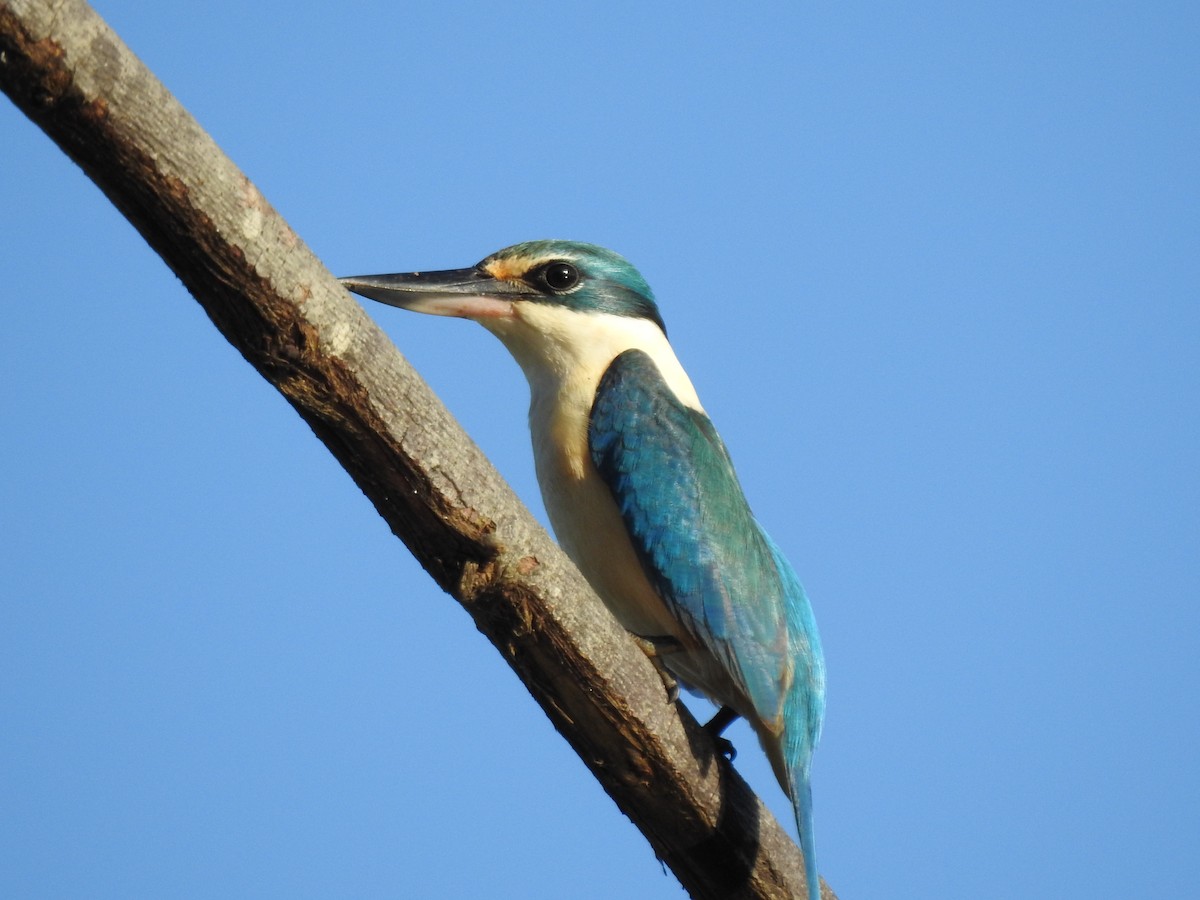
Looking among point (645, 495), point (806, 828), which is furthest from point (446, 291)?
point (806, 828)

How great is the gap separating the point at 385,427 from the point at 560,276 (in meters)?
1.74

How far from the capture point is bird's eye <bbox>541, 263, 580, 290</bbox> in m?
4.37

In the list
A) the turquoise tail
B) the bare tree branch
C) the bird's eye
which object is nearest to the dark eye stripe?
the bird's eye

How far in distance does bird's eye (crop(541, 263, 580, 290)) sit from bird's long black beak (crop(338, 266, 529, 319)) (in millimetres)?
91

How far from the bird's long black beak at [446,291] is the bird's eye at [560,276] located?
9 centimetres

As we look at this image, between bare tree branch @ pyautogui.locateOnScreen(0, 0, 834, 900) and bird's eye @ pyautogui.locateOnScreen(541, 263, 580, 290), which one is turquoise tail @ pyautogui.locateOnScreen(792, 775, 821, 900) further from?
bird's eye @ pyautogui.locateOnScreen(541, 263, 580, 290)

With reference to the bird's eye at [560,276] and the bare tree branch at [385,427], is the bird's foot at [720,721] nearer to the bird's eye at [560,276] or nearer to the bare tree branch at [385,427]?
the bare tree branch at [385,427]

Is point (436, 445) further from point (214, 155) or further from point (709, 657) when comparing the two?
point (709, 657)

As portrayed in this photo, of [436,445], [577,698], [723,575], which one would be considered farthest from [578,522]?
[436,445]

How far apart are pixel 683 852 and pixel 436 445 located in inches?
63.4

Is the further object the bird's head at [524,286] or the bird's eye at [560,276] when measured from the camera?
the bird's eye at [560,276]

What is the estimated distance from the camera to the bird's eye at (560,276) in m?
4.37

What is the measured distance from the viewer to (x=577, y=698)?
3.27m

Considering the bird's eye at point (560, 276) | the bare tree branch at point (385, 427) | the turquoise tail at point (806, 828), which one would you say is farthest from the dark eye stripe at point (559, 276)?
the turquoise tail at point (806, 828)
